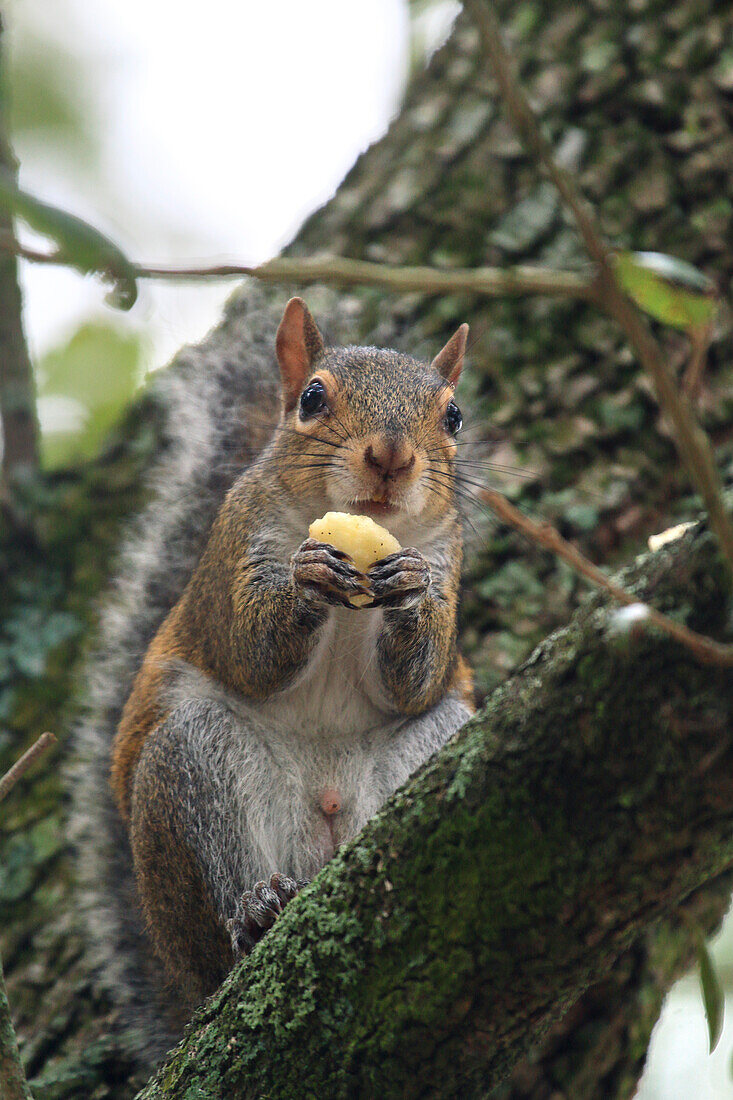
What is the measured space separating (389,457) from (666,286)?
1.29 m

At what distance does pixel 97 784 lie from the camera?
2514 millimetres

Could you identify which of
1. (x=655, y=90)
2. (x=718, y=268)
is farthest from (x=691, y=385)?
(x=655, y=90)

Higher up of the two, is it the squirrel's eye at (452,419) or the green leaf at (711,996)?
the squirrel's eye at (452,419)

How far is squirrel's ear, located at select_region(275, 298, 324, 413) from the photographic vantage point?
2.40 m

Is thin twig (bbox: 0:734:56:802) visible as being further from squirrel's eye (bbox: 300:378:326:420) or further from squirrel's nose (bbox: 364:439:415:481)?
squirrel's eye (bbox: 300:378:326:420)

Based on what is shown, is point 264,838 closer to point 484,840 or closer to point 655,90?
point 484,840

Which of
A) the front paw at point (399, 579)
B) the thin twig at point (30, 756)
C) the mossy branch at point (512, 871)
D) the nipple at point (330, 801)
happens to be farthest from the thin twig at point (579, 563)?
the nipple at point (330, 801)

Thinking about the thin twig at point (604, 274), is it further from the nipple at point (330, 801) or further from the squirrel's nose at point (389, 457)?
the nipple at point (330, 801)

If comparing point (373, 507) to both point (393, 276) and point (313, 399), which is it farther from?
point (393, 276)

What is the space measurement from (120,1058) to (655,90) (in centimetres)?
306

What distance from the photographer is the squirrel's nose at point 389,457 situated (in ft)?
6.59

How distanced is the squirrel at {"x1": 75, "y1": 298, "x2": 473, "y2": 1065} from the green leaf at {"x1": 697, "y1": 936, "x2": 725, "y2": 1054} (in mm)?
982

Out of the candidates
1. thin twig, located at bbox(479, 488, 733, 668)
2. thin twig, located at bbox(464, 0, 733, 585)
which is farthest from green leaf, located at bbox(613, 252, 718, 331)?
thin twig, located at bbox(479, 488, 733, 668)

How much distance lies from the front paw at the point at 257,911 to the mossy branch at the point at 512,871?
0.48 metres
